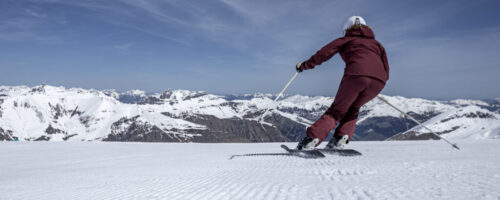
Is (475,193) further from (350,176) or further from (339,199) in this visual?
(350,176)

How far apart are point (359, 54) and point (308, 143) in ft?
5.80

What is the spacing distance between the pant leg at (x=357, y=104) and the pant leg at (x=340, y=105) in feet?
0.39

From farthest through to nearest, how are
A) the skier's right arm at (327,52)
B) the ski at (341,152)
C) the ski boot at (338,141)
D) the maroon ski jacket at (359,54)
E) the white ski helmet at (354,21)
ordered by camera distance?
the ski boot at (338,141), the ski at (341,152), the white ski helmet at (354,21), the skier's right arm at (327,52), the maroon ski jacket at (359,54)

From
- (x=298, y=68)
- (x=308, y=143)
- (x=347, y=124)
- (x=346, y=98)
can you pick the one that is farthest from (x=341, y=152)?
(x=298, y=68)

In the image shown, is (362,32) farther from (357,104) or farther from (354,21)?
(357,104)

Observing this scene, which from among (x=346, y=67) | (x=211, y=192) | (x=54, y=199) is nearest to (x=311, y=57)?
(x=346, y=67)

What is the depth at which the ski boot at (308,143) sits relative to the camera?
553cm

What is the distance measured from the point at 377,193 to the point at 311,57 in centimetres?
335

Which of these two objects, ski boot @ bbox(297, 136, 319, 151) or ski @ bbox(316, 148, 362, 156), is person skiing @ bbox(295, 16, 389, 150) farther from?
ski @ bbox(316, 148, 362, 156)

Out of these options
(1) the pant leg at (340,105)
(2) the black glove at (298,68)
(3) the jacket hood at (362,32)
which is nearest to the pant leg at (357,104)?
(1) the pant leg at (340,105)

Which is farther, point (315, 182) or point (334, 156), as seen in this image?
point (334, 156)

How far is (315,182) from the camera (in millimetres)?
3230

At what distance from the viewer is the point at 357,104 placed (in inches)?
217

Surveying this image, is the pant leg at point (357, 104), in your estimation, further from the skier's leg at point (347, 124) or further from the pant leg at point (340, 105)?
the pant leg at point (340, 105)
